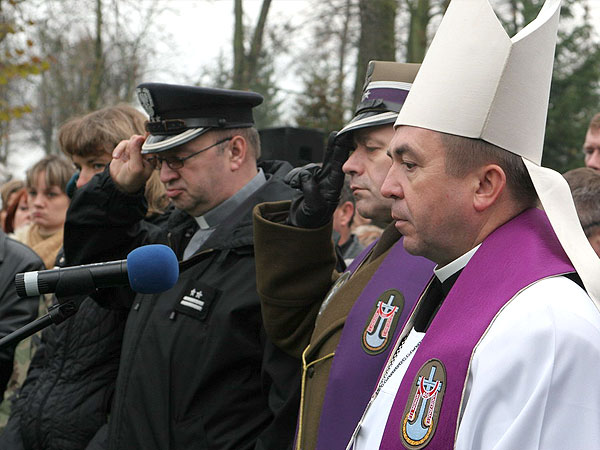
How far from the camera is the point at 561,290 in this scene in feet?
5.73

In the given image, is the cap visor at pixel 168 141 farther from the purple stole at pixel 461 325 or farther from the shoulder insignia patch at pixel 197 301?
the purple stole at pixel 461 325

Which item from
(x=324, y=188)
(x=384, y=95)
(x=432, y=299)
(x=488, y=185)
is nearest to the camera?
(x=488, y=185)

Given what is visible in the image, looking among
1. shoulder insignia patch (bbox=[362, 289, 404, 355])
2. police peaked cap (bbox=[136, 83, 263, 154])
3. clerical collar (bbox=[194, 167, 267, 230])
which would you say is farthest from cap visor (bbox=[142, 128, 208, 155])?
shoulder insignia patch (bbox=[362, 289, 404, 355])

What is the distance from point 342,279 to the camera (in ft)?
9.81

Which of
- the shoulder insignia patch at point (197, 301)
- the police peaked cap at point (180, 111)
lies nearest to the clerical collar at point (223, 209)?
the police peaked cap at point (180, 111)

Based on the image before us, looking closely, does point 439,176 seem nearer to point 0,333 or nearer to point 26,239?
point 0,333

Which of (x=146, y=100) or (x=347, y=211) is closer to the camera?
(x=146, y=100)

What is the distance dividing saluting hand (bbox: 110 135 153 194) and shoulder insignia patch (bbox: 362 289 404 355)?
1.65 m

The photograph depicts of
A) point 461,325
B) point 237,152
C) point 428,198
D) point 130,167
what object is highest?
point 428,198

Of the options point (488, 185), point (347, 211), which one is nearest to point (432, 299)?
point (488, 185)

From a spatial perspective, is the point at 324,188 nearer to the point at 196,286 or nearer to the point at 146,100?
the point at 196,286

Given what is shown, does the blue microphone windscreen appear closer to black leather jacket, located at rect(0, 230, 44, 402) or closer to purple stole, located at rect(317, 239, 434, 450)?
purple stole, located at rect(317, 239, 434, 450)

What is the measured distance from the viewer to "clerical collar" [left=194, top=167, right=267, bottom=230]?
11.9 ft

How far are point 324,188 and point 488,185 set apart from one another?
3.44 ft
